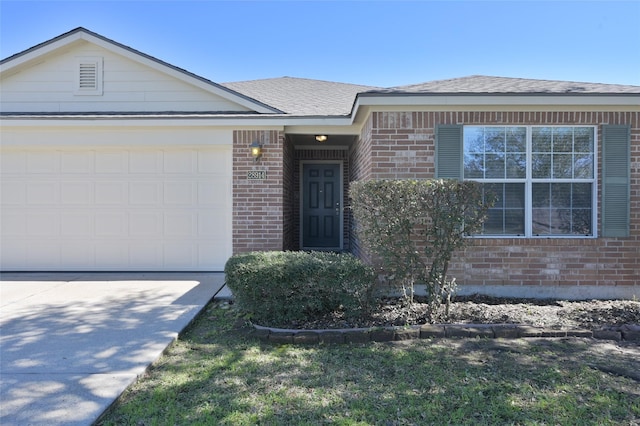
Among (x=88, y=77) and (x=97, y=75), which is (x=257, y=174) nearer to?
(x=97, y=75)

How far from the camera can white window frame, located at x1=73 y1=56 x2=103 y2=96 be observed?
745 centimetres

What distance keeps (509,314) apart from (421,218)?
1718 millimetres

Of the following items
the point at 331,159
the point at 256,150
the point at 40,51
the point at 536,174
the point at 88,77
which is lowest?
the point at 536,174

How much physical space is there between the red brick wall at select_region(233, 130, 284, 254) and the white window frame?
10.1 feet

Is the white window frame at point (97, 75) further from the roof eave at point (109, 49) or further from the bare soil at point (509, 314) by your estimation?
the bare soil at point (509, 314)

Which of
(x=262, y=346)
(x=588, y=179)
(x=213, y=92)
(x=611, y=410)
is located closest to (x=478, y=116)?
(x=588, y=179)

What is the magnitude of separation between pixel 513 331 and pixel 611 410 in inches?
57.6

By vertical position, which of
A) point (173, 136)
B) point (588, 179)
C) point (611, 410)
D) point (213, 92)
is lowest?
point (611, 410)

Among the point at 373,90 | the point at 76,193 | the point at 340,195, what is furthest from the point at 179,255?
the point at 373,90

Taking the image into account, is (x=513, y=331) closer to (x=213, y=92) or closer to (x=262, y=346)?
(x=262, y=346)

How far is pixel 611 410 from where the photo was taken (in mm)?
2693

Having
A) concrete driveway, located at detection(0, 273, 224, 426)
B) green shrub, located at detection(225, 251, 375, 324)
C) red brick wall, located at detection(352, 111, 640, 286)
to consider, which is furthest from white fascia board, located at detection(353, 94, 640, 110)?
concrete driveway, located at detection(0, 273, 224, 426)

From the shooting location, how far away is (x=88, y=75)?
24.6 feet

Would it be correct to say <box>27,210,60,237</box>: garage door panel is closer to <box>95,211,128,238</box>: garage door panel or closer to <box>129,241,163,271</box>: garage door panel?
<box>95,211,128,238</box>: garage door panel
